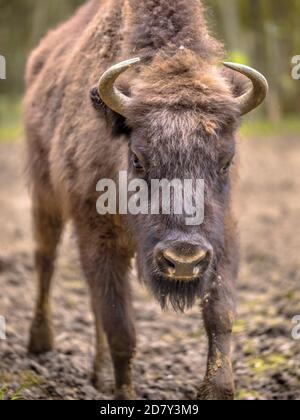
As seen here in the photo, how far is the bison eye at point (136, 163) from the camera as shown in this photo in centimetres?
541

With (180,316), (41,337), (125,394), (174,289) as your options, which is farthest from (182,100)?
(180,316)

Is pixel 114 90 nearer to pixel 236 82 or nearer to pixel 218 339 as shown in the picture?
pixel 236 82

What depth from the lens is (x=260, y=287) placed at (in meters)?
9.80

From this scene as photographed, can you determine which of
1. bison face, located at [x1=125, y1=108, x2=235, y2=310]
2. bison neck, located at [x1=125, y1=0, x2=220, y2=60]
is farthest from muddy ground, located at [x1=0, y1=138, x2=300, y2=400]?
bison neck, located at [x1=125, y1=0, x2=220, y2=60]

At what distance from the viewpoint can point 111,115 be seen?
568cm

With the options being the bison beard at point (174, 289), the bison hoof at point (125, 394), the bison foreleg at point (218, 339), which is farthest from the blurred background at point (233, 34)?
the bison beard at point (174, 289)

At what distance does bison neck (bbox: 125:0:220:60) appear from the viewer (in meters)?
5.79

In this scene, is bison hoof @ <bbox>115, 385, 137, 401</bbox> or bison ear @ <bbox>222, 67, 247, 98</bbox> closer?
bison ear @ <bbox>222, 67, 247, 98</bbox>

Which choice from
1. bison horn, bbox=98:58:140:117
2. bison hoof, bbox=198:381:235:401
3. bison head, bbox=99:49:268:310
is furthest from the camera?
bison hoof, bbox=198:381:235:401

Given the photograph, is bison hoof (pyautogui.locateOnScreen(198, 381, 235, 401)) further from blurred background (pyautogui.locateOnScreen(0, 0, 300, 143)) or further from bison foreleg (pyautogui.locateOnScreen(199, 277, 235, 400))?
blurred background (pyautogui.locateOnScreen(0, 0, 300, 143))

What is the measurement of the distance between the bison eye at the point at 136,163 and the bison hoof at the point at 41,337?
111 inches

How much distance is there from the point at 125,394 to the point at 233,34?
19.0 metres

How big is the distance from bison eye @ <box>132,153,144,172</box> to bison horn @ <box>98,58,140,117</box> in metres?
0.31

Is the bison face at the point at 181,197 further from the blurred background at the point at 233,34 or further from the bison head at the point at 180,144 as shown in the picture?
the blurred background at the point at 233,34
